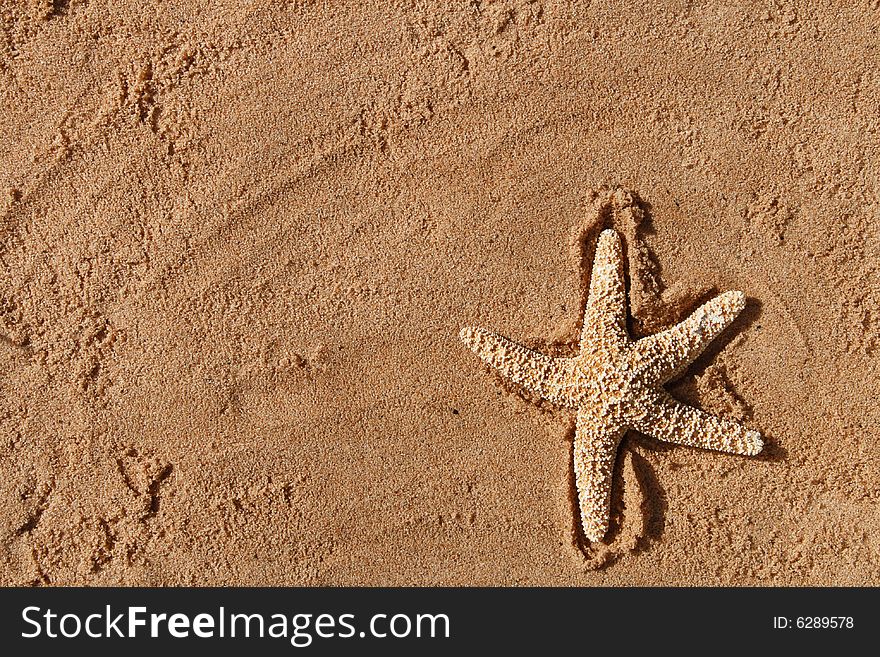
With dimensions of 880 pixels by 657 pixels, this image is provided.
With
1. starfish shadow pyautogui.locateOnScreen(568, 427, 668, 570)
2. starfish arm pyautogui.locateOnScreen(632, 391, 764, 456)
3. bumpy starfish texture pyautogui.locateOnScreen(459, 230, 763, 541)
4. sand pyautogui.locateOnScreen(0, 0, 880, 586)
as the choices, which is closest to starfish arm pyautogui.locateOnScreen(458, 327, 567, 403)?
bumpy starfish texture pyautogui.locateOnScreen(459, 230, 763, 541)

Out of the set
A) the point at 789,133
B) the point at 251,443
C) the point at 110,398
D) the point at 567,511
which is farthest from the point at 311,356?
the point at 789,133

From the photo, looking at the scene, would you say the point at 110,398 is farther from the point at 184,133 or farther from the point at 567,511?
the point at 567,511

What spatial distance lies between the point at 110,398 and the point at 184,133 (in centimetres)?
133

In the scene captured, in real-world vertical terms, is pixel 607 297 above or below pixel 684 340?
above

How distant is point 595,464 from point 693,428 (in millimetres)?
468

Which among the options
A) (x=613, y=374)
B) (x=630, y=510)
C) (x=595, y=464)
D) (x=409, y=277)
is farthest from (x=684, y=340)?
(x=409, y=277)

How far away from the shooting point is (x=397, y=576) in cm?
316

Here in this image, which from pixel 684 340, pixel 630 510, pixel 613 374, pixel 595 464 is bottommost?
pixel 630 510

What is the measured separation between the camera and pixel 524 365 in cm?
301

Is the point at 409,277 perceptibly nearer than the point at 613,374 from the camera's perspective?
No

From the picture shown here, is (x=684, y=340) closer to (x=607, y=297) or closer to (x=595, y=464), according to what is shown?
(x=607, y=297)

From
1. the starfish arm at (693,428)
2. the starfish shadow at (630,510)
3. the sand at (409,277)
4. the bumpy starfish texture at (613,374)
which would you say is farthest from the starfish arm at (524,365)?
the starfish arm at (693,428)

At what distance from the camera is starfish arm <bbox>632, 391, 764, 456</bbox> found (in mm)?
2975

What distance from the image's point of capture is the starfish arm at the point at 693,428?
2.97 m
